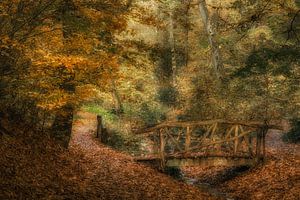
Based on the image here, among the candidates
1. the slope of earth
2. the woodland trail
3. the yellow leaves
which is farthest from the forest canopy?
the slope of earth

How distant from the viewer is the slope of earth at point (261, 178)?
11.5m

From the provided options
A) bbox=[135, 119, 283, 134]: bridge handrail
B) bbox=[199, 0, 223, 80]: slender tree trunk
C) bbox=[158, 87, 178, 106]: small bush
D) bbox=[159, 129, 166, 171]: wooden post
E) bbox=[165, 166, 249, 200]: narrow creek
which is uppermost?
bbox=[199, 0, 223, 80]: slender tree trunk

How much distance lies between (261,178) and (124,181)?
15.3 ft

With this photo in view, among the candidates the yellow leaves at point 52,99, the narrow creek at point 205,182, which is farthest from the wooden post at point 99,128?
the yellow leaves at point 52,99

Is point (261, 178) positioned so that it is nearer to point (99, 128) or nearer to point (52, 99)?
point (52, 99)

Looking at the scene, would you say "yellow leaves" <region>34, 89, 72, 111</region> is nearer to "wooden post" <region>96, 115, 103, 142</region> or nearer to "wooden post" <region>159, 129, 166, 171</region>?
"wooden post" <region>159, 129, 166, 171</region>

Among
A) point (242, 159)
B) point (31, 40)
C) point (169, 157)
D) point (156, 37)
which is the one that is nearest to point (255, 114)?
point (242, 159)

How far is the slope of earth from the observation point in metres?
11.5

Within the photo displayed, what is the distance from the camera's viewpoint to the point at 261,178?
13648mm

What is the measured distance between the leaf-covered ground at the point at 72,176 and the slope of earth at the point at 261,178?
157 centimetres

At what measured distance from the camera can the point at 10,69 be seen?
1020 centimetres

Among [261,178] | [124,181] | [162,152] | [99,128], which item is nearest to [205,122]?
[162,152]

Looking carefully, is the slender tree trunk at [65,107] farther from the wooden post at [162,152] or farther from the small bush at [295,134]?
the small bush at [295,134]

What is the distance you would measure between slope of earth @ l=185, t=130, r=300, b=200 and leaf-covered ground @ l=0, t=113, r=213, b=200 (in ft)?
5.14
